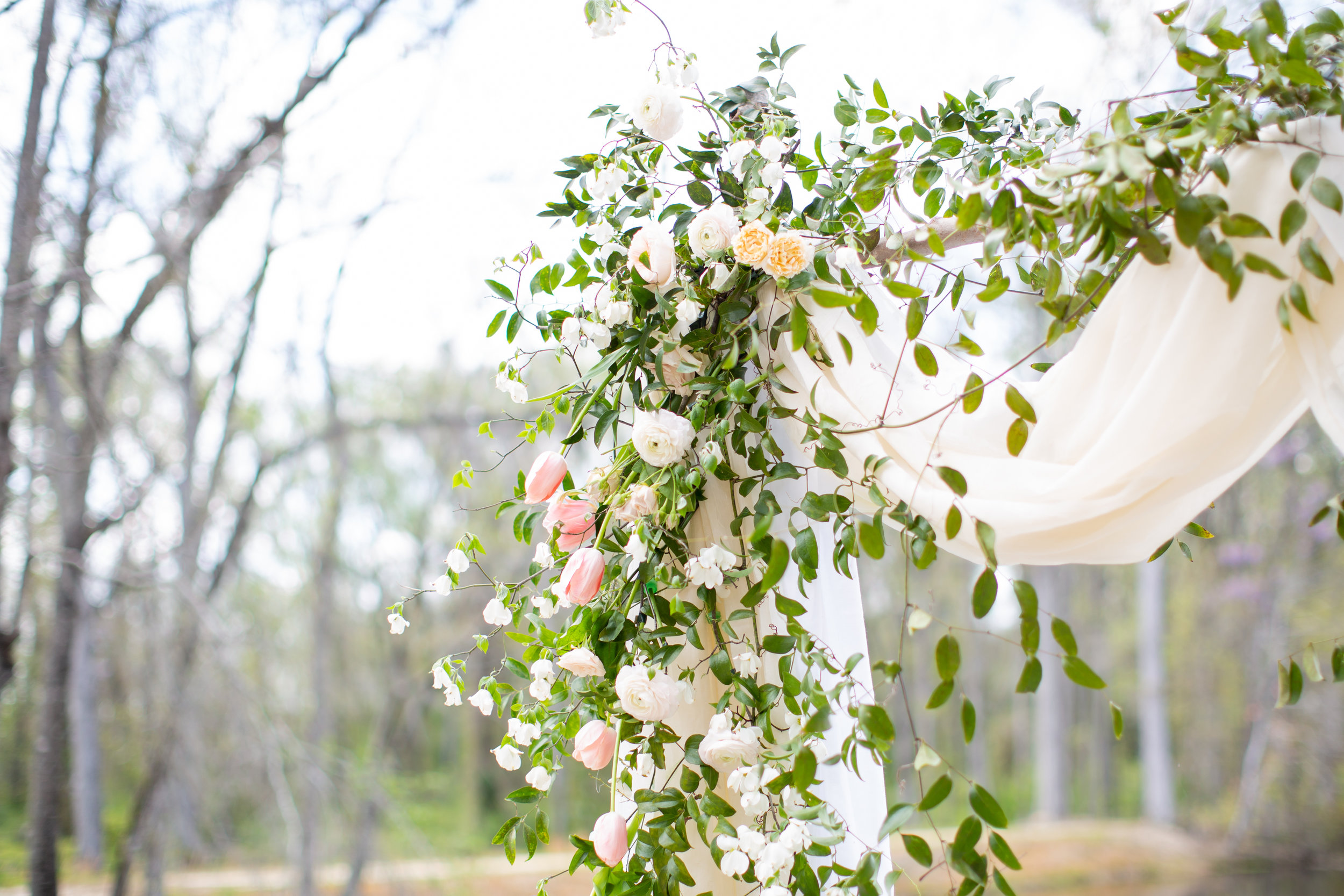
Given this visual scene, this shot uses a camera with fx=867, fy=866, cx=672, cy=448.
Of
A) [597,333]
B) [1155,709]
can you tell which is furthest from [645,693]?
[1155,709]

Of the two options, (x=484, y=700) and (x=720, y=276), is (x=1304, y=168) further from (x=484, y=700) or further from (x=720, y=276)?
(x=484, y=700)

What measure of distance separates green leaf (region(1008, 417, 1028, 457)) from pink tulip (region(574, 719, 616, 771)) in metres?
0.52

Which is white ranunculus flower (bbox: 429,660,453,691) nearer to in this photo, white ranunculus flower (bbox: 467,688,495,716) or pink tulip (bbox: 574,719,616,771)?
white ranunculus flower (bbox: 467,688,495,716)

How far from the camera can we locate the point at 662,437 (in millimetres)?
931

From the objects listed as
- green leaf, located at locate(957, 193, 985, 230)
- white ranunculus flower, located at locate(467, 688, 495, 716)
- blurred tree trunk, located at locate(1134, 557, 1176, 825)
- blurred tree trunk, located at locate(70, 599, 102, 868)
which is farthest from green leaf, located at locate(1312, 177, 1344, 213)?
blurred tree trunk, located at locate(1134, 557, 1176, 825)

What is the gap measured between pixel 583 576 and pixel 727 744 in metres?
0.23

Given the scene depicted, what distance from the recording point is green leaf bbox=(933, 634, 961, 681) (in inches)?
29.6

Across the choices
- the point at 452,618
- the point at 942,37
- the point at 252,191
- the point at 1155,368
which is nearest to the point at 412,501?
the point at 452,618

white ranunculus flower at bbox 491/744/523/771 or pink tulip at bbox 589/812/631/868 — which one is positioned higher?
white ranunculus flower at bbox 491/744/523/771

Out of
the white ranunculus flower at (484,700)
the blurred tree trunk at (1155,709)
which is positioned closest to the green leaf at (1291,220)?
the white ranunculus flower at (484,700)

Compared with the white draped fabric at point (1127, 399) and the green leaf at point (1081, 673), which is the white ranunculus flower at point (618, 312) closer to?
the white draped fabric at point (1127, 399)

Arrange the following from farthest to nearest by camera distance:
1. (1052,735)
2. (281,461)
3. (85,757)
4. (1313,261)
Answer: (1052,735) → (85,757) → (281,461) → (1313,261)

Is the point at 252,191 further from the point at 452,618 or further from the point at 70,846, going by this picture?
the point at 70,846

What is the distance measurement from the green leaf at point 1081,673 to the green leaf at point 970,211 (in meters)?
0.39
